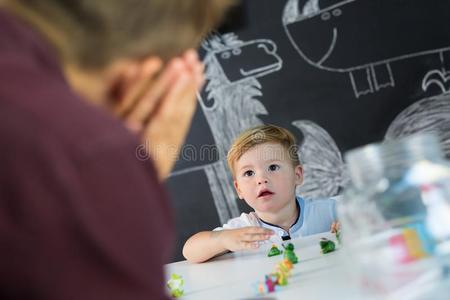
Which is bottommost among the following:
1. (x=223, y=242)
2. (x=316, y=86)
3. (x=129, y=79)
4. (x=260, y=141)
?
(x=129, y=79)

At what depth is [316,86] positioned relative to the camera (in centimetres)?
222

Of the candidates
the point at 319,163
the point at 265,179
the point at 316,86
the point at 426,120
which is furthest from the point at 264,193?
the point at 426,120

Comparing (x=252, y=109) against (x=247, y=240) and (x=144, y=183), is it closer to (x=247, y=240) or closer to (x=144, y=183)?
(x=247, y=240)

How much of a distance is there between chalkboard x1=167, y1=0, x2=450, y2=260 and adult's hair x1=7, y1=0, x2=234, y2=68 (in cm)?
186

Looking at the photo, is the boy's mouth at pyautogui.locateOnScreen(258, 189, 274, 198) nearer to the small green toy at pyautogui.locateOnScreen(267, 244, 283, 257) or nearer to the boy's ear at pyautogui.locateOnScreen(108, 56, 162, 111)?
the small green toy at pyautogui.locateOnScreen(267, 244, 283, 257)

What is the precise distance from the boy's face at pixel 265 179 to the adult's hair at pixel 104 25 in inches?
51.6

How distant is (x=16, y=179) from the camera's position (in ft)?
0.91

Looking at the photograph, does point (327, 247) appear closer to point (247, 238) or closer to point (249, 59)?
point (247, 238)

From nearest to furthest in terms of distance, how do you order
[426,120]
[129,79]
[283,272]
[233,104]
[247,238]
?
[129,79], [283,272], [247,238], [426,120], [233,104]

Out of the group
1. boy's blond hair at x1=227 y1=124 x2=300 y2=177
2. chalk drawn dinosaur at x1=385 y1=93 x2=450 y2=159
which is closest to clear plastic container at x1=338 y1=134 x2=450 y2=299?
boy's blond hair at x1=227 y1=124 x2=300 y2=177

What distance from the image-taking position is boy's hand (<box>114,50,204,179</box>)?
16.8 inches

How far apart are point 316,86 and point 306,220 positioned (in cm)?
72

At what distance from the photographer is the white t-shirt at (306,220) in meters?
1.64

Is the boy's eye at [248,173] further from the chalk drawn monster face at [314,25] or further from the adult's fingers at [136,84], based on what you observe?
the adult's fingers at [136,84]
